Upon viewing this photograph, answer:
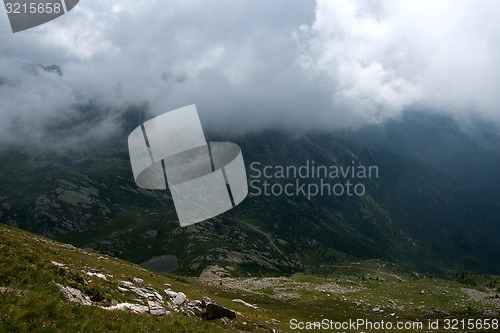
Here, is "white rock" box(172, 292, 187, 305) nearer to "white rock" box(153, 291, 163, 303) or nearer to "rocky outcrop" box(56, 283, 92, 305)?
"white rock" box(153, 291, 163, 303)

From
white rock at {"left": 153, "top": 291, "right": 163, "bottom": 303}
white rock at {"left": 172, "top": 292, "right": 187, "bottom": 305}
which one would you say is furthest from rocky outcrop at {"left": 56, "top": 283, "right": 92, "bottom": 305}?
white rock at {"left": 172, "top": 292, "right": 187, "bottom": 305}

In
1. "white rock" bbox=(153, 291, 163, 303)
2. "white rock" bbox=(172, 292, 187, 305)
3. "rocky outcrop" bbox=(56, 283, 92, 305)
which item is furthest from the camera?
"white rock" bbox=(172, 292, 187, 305)

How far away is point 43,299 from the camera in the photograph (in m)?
17.1

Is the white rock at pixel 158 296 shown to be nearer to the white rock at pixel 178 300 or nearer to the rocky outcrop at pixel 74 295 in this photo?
the white rock at pixel 178 300

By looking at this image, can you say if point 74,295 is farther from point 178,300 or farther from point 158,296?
point 178,300

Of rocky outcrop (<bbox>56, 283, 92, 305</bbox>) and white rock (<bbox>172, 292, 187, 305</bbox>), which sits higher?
rocky outcrop (<bbox>56, 283, 92, 305</bbox>)

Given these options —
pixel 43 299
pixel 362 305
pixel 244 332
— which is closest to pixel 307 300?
pixel 362 305

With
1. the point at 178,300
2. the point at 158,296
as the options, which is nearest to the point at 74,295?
the point at 158,296

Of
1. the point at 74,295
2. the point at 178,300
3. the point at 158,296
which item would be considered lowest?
the point at 178,300

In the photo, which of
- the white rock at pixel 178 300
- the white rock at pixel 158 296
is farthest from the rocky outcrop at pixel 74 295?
the white rock at pixel 178 300

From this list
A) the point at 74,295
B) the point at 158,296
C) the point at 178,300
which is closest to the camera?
the point at 74,295

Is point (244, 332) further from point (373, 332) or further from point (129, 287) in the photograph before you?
point (373, 332)

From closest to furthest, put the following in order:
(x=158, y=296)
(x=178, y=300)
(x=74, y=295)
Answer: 1. (x=74, y=295)
2. (x=158, y=296)
3. (x=178, y=300)

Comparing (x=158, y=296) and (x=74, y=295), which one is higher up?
(x=74, y=295)
